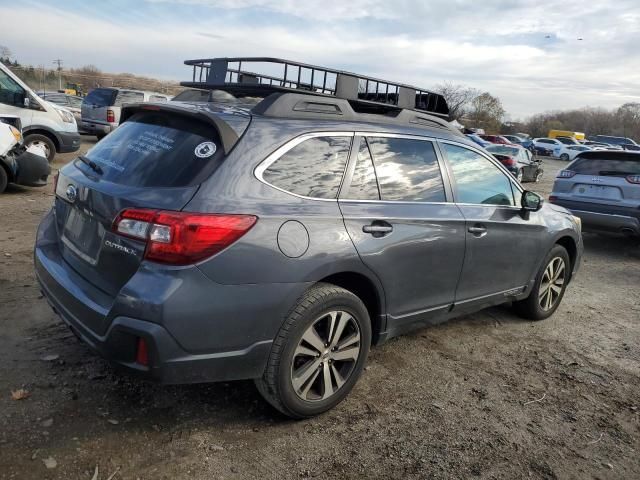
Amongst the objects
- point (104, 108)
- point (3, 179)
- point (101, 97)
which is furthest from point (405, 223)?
point (101, 97)

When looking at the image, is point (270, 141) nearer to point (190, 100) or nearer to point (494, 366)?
point (190, 100)

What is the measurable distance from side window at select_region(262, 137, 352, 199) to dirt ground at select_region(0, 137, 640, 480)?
1320 millimetres

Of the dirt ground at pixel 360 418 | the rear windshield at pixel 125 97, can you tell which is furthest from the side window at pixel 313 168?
the rear windshield at pixel 125 97

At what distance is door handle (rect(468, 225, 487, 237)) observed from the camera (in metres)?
3.76

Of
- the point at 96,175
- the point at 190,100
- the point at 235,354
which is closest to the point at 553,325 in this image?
the point at 235,354

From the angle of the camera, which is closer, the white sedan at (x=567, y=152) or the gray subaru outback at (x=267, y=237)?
the gray subaru outback at (x=267, y=237)

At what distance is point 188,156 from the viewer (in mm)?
2678

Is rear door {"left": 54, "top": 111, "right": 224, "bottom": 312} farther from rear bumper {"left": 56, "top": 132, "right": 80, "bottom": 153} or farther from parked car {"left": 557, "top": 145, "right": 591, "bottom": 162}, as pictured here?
parked car {"left": 557, "top": 145, "right": 591, "bottom": 162}

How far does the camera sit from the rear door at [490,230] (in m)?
3.80

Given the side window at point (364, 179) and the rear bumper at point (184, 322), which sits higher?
the side window at point (364, 179)

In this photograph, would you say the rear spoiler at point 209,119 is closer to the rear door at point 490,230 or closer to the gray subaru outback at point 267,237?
the gray subaru outback at point 267,237

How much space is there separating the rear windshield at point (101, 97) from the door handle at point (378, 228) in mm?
16373

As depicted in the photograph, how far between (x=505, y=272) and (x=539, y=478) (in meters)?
1.83

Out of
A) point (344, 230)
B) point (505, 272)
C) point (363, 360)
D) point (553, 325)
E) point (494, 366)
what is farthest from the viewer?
point (553, 325)
